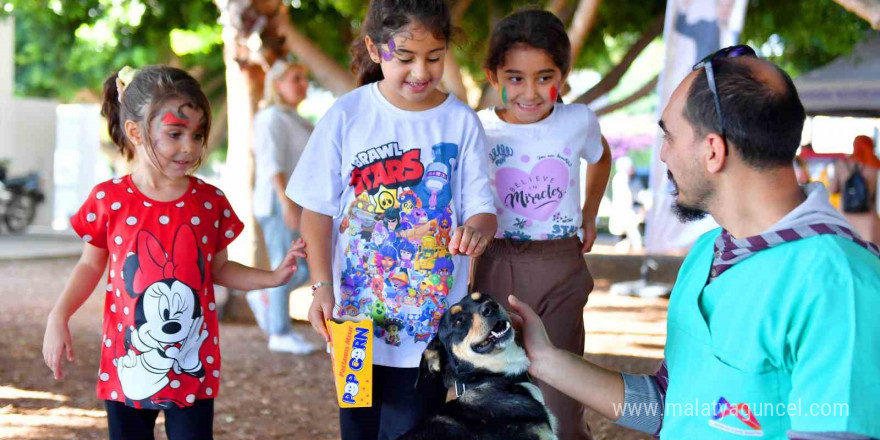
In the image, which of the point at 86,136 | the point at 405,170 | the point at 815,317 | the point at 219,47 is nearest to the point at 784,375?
the point at 815,317

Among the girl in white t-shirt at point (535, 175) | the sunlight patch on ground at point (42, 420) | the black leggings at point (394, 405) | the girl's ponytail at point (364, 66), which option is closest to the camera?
the black leggings at point (394, 405)

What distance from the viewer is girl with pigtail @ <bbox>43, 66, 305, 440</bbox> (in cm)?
316

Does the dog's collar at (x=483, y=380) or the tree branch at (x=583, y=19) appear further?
the tree branch at (x=583, y=19)

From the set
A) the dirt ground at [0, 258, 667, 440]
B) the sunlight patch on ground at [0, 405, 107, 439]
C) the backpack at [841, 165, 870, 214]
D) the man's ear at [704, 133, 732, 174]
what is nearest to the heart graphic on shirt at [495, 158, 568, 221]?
the man's ear at [704, 133, 732, 174]

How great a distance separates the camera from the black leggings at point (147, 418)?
3.19m

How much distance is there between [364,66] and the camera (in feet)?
11.4

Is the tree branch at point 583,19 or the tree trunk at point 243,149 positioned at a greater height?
the tree branch at point 583,19

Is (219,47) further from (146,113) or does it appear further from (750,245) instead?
(750,245)

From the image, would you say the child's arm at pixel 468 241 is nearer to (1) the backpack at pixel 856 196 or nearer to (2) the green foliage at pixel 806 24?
(1) the backpack at pixel 856 196

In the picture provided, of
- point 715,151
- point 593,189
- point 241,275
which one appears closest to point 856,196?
point 593,189

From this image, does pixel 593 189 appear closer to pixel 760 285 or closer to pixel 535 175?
pixel 535 175

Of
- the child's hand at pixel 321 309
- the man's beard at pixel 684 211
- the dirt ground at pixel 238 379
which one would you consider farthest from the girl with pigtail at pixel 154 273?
the dirt ground at pixel 238 379

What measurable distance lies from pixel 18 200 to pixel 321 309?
20623 millimetres

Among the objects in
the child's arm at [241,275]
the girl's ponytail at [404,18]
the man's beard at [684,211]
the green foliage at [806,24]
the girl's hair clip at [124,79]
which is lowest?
the child's arm at [241,275]
